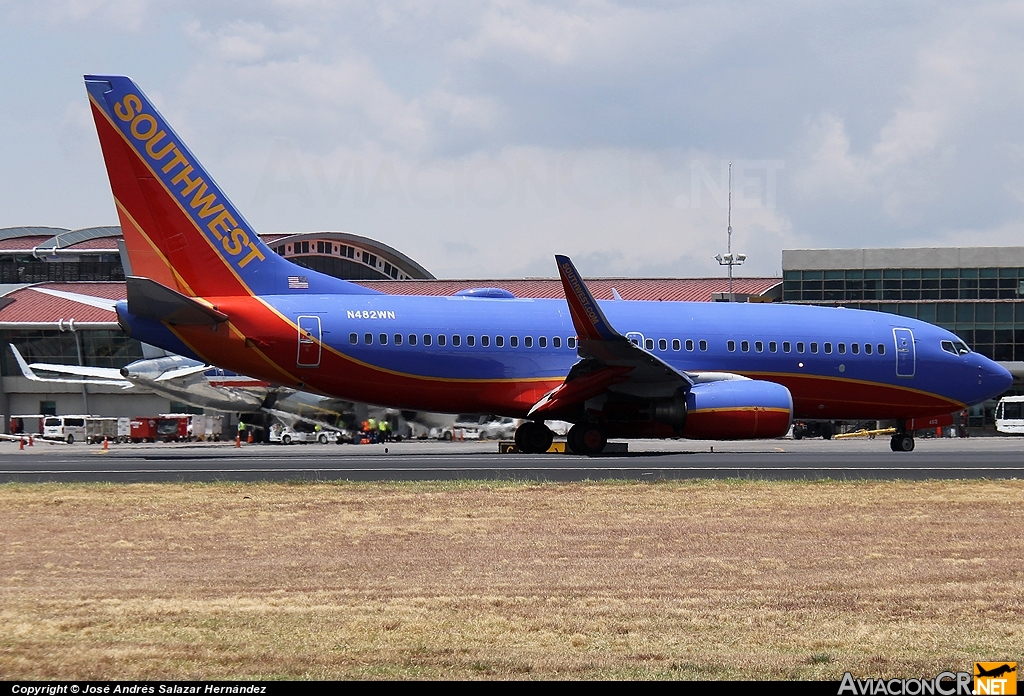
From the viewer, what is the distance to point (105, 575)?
34.7 ft

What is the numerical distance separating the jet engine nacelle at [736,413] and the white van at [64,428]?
39784 millimetres

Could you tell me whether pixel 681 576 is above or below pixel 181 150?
below

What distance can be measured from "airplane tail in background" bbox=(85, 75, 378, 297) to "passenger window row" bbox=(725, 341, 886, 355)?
12.6 metres

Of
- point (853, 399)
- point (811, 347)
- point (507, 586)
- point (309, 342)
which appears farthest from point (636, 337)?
point (507, 586)

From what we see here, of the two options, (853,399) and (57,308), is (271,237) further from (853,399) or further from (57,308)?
(853,399)

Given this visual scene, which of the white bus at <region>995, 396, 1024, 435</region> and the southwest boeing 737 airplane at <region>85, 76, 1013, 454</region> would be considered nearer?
the southwest boeing 737 airplane at <region>85, 76, 1013, 454</region>

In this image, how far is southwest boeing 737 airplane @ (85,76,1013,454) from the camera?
2742 centimetres

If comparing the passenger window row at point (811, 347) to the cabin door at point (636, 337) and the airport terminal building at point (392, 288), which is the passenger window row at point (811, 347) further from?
the airport terminal building at point (392, 288)

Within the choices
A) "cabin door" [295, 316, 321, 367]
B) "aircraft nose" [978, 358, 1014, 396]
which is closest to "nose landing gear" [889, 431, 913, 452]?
"aircraft nose" [978, 358, 1014, 396]

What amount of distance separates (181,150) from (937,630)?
2327 centimetres

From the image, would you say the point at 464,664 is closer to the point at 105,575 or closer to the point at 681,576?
the point at 681,576

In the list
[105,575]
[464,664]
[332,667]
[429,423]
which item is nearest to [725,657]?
[464,664]

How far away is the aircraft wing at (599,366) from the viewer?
26.7 meters

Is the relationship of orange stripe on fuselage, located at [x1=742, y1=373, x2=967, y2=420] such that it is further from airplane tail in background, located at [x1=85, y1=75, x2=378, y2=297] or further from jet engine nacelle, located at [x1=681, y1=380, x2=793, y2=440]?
airplane tail in background, located at [x1=85, y1=75, x2=378, y2=297]
